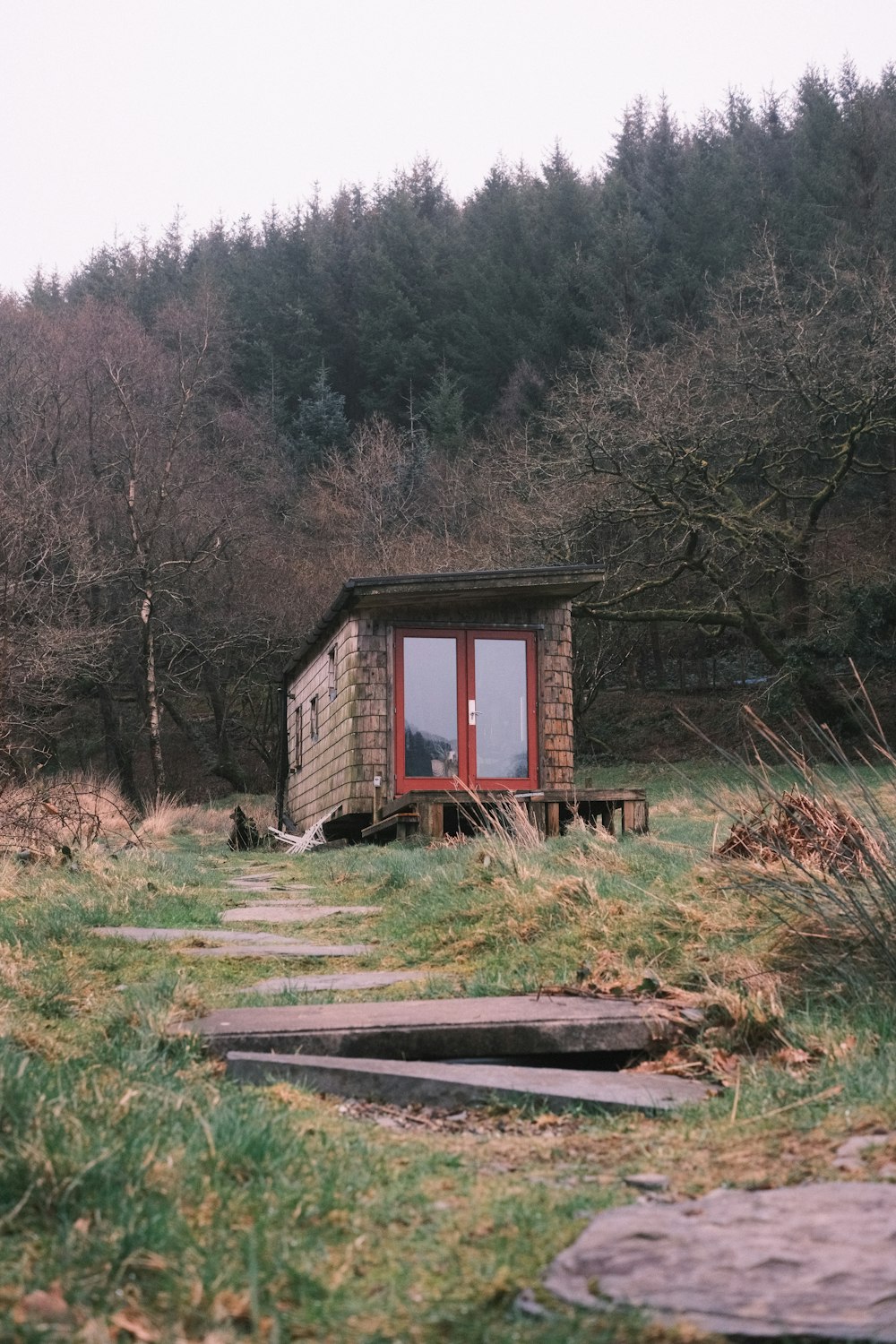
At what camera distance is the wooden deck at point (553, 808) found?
10680 millimetres

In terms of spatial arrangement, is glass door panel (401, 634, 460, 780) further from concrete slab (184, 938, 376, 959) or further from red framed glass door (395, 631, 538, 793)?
concrete slab (184, 938, 376, 959)

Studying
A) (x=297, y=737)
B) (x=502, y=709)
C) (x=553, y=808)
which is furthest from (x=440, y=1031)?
(x=297, y=737)

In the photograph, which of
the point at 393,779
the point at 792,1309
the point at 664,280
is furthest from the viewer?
the point at 664,280

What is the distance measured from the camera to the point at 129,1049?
2932 mm

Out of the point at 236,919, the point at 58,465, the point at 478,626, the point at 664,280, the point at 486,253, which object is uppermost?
the point at 486,253

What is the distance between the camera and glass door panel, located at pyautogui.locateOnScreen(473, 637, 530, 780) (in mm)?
13484

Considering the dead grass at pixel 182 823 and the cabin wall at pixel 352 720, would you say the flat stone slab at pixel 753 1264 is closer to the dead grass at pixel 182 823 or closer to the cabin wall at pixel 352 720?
the cabin wall at pixel 352 720

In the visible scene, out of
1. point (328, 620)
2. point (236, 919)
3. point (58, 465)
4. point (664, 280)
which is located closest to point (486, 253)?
point (664, 280)

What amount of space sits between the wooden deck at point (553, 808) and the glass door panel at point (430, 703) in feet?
5.25

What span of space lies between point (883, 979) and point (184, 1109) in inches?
80.0

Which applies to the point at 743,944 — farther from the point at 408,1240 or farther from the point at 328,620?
the point at 328,620

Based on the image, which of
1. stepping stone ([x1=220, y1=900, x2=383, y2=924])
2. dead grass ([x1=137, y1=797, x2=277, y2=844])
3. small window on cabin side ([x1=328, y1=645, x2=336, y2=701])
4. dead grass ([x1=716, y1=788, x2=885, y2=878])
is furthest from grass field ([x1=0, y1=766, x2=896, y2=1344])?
small window on cabin side ([x1=328, y1=645, x2=336, y2=701])

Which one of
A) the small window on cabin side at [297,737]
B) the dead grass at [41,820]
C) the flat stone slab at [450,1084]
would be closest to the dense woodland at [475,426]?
the dead grass at [41,820]

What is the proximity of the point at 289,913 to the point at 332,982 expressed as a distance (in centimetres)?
230
